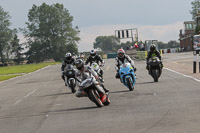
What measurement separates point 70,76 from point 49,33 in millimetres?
96223

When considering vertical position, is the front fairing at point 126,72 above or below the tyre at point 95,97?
above

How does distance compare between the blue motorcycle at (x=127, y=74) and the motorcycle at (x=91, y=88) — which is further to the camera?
the blue motorcycle at (x=127, y=74)

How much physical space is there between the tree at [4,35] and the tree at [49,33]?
5538 mm

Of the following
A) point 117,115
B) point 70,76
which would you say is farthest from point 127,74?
point 117,115

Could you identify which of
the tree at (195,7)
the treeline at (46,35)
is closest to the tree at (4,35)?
the treeline at (46,35)

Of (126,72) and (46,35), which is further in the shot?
(46,35)

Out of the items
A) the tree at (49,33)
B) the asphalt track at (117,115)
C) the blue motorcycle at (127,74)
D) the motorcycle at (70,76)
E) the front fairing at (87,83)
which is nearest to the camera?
the asphalt track at (117,115)

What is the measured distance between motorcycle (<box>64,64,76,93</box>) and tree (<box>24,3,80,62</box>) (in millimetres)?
93369

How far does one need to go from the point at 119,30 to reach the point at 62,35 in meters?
23.4

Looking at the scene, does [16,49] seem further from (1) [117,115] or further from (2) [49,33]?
(1) [117,115]

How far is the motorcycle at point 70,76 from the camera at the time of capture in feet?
60.4

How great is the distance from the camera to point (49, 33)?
374ft

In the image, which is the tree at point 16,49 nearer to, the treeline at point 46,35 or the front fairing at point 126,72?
the treeline at point 46,35

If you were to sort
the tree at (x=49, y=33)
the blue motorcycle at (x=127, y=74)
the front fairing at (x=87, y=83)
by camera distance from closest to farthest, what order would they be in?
the front fairing at (x=87, y=83) < the blue motorcycle at (x=127, y=74) < the tree at (x=49, y=33)
